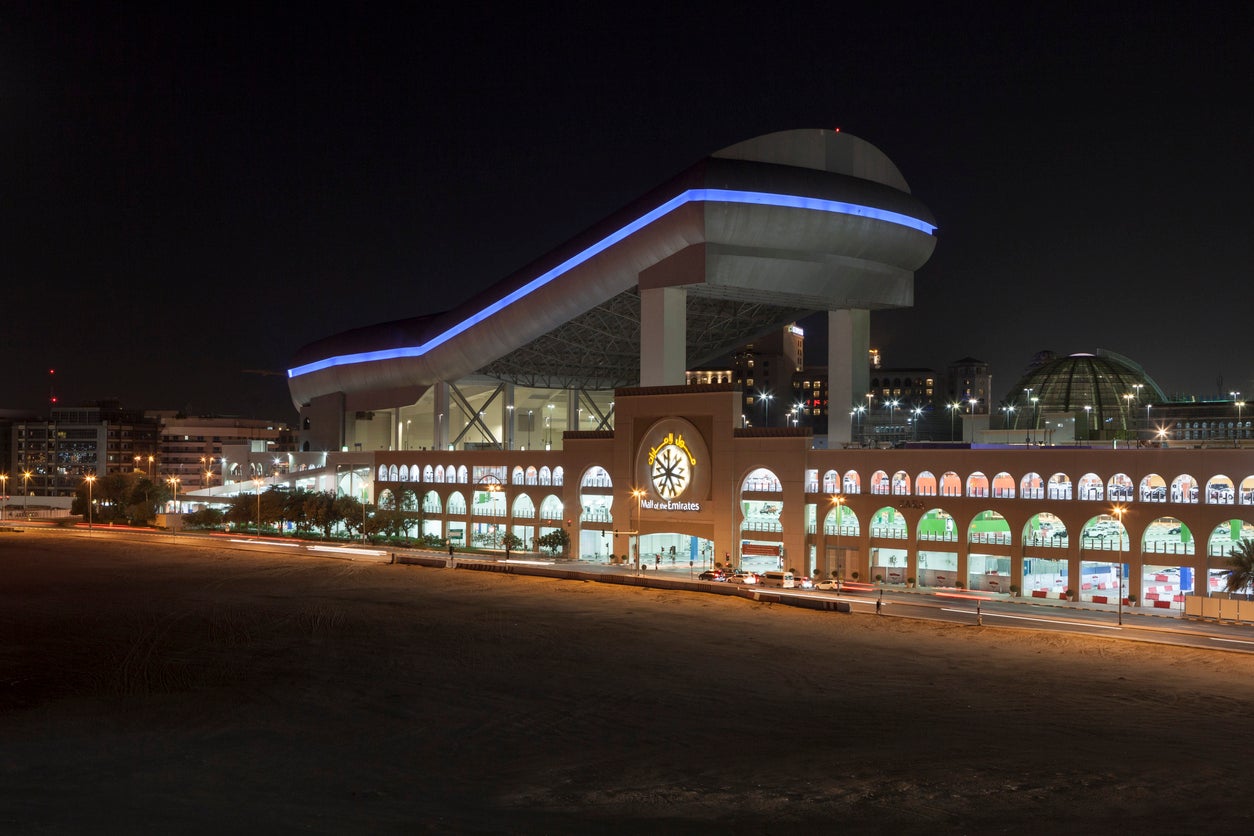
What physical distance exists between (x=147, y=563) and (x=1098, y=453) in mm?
52990

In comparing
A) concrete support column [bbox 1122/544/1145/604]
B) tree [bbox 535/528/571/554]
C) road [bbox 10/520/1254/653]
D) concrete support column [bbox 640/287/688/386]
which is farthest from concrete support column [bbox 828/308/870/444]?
concrete support column [bbox 1122/544/1145/604]

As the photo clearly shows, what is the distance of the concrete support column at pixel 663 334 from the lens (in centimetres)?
6078

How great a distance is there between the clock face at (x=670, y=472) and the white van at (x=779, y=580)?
9.61 m

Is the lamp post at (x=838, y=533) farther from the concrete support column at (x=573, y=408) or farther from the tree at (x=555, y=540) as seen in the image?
the concrete support column at (x=573, y=408)

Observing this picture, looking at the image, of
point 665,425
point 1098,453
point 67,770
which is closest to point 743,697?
point 67,770

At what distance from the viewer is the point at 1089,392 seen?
87.8 metres

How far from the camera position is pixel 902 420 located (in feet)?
358

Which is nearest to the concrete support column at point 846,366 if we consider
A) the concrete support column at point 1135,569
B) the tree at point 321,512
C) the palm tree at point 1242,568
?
the concrete support column at point 1135,569

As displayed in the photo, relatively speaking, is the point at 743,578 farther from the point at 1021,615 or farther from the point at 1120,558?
the point at 1120,558

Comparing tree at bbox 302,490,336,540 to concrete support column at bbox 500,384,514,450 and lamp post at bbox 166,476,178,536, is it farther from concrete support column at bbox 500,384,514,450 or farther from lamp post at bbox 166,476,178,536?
concrete support column at bbox 500,384,514,450

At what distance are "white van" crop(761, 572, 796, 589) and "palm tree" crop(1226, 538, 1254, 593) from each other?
62.3ft

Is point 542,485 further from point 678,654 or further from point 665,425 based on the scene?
point 678,654

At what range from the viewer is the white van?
51812 millimetres

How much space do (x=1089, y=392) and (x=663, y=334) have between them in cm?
4540
